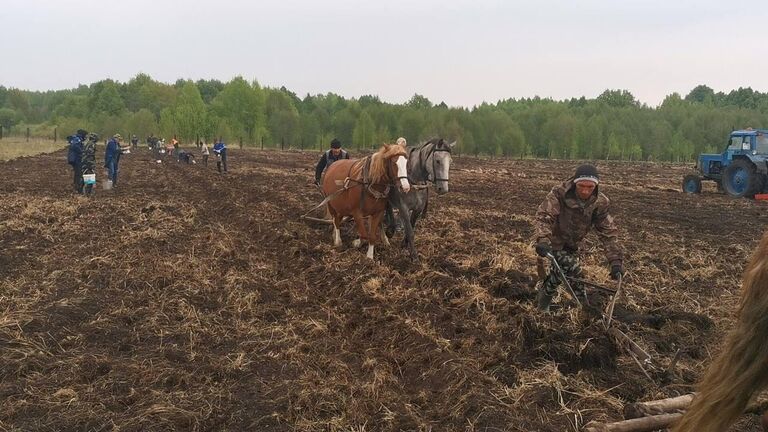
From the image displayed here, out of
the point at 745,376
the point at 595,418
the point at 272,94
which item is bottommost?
the point at 595,418

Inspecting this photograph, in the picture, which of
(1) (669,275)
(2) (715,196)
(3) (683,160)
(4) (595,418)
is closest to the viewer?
(4) (595,418)

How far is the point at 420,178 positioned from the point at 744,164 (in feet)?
48.2

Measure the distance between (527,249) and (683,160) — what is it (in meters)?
58.8

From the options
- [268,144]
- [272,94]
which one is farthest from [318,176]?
[272,94]

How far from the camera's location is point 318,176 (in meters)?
10.4

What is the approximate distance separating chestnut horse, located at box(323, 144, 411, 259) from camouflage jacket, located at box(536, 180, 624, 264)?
8.31ft

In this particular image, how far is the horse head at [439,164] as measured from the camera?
24.8 ft

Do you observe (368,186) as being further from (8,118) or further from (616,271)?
(8,118)

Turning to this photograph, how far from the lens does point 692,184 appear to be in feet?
62.6

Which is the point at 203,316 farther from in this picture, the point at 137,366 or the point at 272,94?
the point at 272,94

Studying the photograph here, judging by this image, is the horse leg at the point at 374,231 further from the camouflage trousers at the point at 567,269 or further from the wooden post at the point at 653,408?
the wooden post at the point at 653,408

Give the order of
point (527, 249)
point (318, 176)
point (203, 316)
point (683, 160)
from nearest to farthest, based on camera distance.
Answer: point (203, 316), point (527, 249), point (318, 176), point (683, 160)

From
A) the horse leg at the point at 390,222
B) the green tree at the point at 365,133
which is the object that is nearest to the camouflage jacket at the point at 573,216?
the horse leg at the point at 390,222

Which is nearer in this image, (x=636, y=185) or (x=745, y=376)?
(x=745, y=376)
